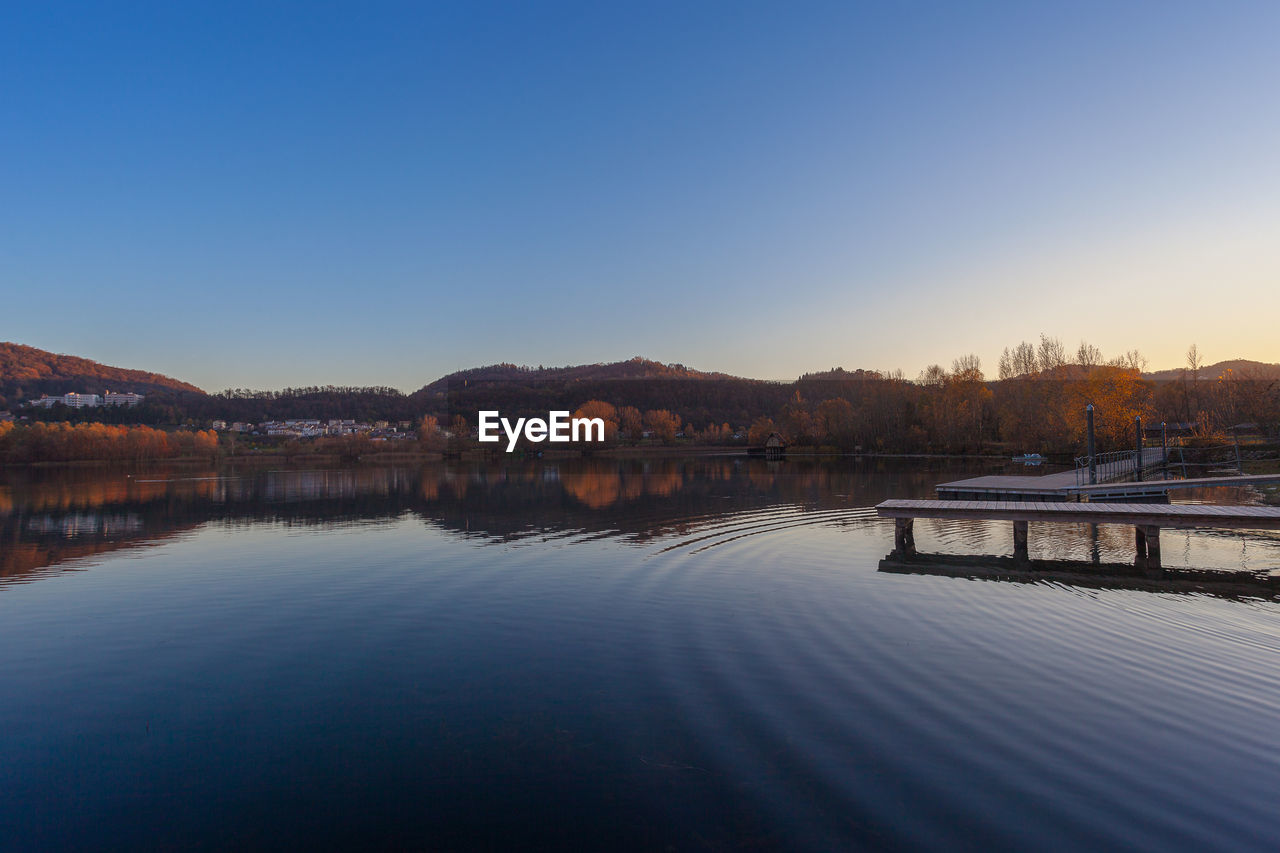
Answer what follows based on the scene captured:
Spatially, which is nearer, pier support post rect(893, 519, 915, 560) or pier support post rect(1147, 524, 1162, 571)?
pier support post rect(1147, 524, 1162, 571)

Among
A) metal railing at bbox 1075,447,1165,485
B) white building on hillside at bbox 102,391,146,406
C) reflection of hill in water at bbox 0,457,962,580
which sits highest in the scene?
white building on hillside at bbox 102,391,146,406

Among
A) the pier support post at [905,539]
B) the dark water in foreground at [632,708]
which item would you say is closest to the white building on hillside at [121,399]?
the dark water in foreground at [632,708]

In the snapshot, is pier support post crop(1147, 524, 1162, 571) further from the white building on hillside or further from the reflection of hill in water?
the white building on hillside

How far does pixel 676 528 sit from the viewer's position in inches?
881

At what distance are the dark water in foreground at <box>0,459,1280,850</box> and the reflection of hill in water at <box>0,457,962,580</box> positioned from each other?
255 inches

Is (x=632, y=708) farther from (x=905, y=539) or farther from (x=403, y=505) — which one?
(x=403, y=505)

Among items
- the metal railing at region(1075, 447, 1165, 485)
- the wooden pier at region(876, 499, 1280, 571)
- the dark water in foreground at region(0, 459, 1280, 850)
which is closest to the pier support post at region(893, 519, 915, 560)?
the wooden pier at region(876, 499, 1280, 571)

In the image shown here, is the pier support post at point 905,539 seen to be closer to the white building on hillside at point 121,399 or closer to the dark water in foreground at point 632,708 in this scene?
the dark water in foreground at point 632,708

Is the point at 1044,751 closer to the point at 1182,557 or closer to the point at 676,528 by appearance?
the point at 1182,557

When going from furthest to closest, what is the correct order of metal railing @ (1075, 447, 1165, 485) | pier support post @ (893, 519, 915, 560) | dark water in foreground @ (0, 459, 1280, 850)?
metal railing @ (1075, 447, 1165, 485) → pier support post @ (893, 519, 915, 560) → dark water in foreground @ (0, 459, 1280, 850)

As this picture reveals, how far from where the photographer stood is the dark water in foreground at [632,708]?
514 cm

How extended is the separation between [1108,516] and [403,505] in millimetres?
29161

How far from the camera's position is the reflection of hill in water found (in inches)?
884

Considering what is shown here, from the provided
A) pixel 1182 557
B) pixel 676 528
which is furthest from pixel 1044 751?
pixel 676 528
